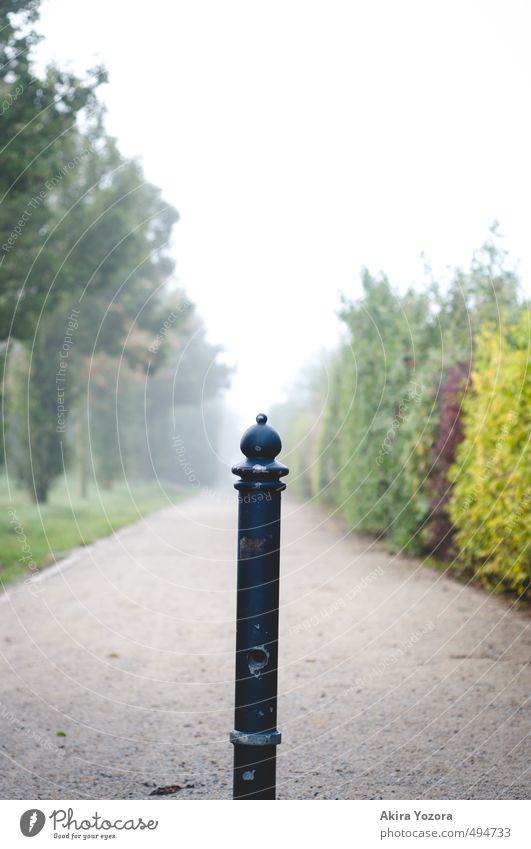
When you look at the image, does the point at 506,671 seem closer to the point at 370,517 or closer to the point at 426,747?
the point at 426,747

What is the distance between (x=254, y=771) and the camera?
9.53ft

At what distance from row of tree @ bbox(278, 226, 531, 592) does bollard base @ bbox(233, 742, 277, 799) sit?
4028 millimetres

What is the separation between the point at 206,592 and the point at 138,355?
18.3 metres

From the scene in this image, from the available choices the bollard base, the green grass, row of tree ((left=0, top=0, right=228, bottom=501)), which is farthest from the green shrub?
the green grass

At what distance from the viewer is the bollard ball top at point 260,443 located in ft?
9.43

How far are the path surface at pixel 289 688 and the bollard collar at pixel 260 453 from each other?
59.6 inches

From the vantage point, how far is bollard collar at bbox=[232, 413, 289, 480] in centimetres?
282

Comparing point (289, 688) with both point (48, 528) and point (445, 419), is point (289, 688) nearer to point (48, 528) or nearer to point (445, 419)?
point (445, 419)

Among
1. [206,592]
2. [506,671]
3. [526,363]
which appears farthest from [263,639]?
[206,592]

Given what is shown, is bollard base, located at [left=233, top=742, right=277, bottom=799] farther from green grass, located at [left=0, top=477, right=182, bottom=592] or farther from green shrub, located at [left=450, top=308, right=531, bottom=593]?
green grass, located at [left=0, top=477, right=182, bottom=592]

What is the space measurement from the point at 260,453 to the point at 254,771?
A: 1.03 meters

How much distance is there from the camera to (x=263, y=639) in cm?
279
